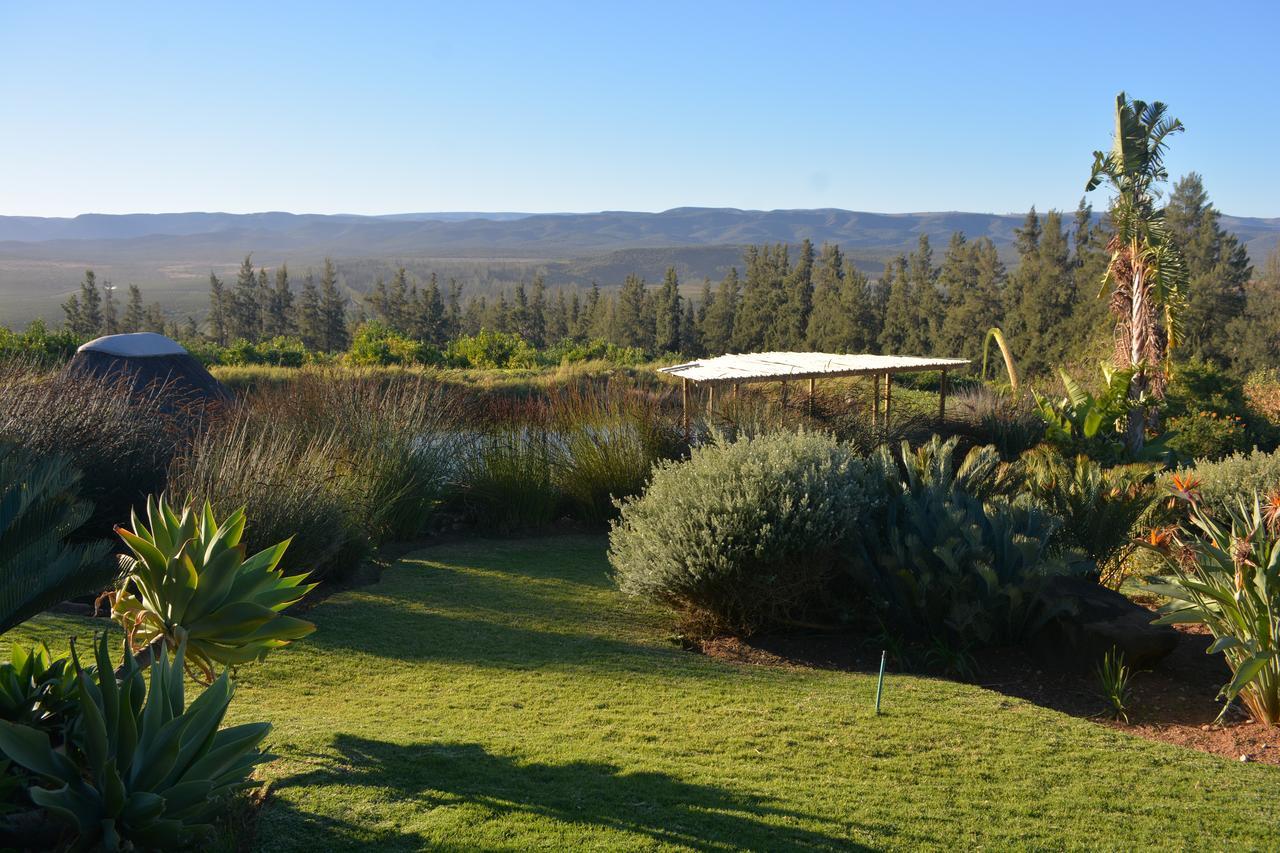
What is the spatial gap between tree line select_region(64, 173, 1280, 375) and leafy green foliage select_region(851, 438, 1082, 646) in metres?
39.1

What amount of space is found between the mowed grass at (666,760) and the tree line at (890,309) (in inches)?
1621

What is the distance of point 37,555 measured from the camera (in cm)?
356

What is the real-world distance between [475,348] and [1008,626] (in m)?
27.2

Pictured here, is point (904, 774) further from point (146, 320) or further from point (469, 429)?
point (146, 320)

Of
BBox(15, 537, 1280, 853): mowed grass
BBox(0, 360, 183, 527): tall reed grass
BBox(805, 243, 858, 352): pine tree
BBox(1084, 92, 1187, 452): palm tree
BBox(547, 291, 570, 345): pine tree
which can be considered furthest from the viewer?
BBox(547, 291, 570, 345): pine tree

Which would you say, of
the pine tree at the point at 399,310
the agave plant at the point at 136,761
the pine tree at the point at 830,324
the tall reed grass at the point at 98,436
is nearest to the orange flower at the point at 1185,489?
the agave plant at the point at 136,761

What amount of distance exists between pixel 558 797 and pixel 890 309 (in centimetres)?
5474

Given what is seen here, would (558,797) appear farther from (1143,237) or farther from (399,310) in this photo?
(399,310)

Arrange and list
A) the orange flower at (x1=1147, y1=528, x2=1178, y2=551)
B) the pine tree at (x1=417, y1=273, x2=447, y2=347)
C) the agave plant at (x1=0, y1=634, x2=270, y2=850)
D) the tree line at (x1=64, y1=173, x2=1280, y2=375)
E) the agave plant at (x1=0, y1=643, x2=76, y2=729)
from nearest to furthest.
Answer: the agave plant at (x1=0, y1=634, x2=270, y2=850) < the agave plant at (x1=0, y1=643, x2=76, y2=729) < the orange flower at (x1=1147, y1=528, x2=1178, y2=551) < the tree line at (x1=64, y1=173, x2=1280, y2=375) < the pine tree at (x1=417, y1=273, x2=447, y2=347)

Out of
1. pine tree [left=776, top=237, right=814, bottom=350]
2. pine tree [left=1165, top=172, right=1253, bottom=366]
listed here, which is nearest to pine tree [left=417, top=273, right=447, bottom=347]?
pine tree [left=776, top=237, right=814, bottom=350]

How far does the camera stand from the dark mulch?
552 cm

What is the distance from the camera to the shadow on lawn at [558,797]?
3666 millimetres

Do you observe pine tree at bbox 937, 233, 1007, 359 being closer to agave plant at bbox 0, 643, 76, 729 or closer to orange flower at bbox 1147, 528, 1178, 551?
orange flower at bbox 1147, 528, 1178, 551

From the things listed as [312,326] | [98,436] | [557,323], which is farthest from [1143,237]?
[557,323]
